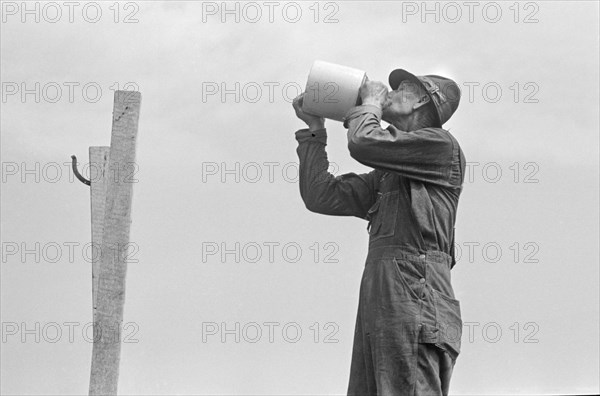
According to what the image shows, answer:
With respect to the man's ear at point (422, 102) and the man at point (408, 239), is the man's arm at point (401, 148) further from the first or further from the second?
the man's ear at point (422, 102)

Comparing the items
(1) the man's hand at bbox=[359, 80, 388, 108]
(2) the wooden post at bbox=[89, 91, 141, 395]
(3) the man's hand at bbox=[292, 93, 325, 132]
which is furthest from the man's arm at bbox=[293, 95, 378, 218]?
(2) the wooden post at bbox=[89, 91, 141, 395]

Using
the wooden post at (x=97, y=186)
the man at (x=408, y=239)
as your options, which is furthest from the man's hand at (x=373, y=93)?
the wooden post at (x=97, y=186)

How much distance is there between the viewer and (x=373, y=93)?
5.84 metres

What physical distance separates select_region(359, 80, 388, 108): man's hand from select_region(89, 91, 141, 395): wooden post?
7.18 ft

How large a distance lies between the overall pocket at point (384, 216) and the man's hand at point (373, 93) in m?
0.49

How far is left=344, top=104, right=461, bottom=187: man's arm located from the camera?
18.0 ft

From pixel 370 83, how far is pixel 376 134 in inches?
19.3

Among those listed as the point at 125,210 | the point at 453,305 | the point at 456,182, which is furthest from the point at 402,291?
the point at 125,210

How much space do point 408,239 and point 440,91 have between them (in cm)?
84

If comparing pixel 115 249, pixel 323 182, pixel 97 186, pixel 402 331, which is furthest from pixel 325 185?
pixel 97 186

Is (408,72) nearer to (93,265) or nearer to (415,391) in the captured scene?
(415,391)

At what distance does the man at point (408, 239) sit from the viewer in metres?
5.39

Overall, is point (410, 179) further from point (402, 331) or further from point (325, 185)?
point (402, 331)

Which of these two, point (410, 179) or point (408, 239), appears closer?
point (408, 239)
